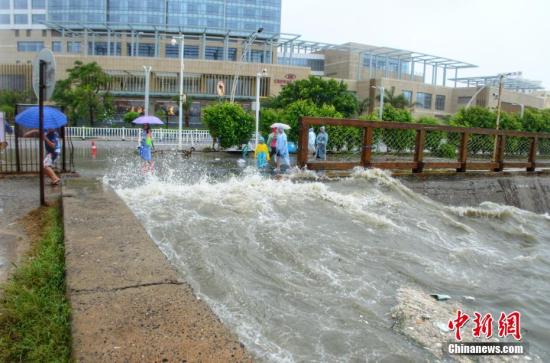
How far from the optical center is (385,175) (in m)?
10.8

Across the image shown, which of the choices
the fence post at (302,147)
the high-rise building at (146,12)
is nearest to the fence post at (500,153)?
the fence post at (302,147)

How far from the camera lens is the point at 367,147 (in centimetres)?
1112

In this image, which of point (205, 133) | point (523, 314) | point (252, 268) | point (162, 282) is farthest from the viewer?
point (205, 133)

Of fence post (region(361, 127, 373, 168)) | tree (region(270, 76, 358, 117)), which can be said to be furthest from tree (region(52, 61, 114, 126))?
fence post (region(361, 127, 373, 168))

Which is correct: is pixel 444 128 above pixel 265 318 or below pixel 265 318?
above

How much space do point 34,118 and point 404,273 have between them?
8.08 m

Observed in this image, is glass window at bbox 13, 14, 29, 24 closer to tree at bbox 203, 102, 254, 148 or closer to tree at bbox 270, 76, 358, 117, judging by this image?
tree at bbox 270, 76, 358, 117

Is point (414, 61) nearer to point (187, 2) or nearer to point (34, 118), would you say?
point (187, 2)

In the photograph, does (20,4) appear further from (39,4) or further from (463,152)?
(463,152)

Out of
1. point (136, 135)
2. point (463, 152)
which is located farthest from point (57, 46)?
point (463, 152)

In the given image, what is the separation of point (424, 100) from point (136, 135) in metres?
55.3

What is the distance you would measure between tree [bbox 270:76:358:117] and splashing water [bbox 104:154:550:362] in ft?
117

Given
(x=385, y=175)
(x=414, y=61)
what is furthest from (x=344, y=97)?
(x=385, y=175)

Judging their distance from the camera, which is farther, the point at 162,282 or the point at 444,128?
the point at 444,128
